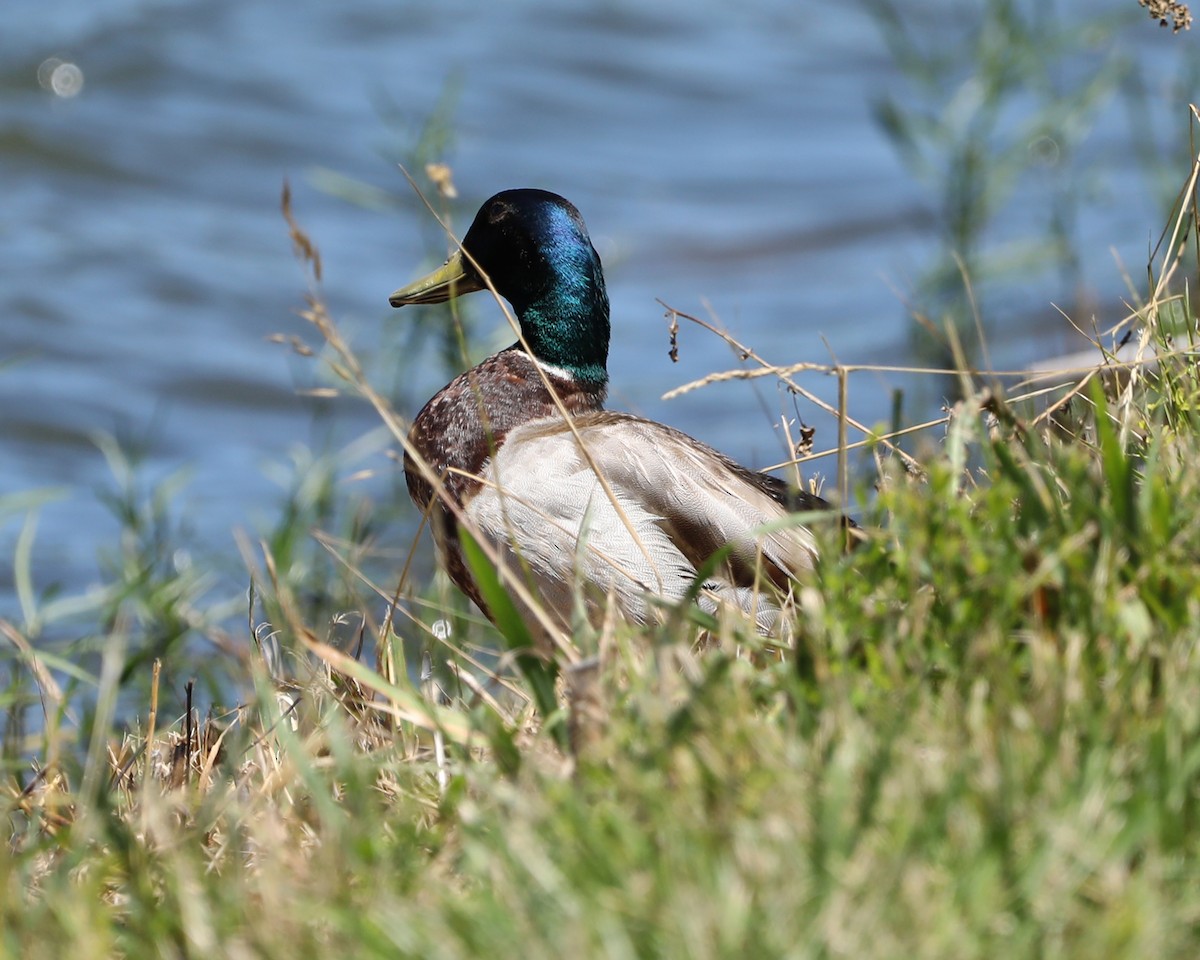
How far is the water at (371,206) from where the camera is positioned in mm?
8508

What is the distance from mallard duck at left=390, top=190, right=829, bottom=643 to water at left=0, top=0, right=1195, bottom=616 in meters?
2.28

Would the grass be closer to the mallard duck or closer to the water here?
the mallard duck

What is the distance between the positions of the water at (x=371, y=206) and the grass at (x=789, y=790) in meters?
4.14

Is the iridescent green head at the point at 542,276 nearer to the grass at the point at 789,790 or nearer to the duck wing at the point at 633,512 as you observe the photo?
the duck wing at the point at 633,512

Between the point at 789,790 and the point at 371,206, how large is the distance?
235 inches

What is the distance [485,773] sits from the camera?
7.22 ft

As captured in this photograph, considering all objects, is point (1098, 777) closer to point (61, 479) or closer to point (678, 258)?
point (61, 479)

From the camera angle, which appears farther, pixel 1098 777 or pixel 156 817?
pixel 156 817

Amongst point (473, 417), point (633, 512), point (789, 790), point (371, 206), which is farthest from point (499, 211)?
point (371, 206)

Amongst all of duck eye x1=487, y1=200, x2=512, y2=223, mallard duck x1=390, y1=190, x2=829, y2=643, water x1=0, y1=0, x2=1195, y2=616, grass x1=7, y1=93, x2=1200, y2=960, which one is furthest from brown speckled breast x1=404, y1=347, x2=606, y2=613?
water x1=0, y1=0, x2=1195, y2=616

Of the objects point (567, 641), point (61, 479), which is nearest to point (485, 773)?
point (567, 641)

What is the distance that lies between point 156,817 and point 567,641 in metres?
0.66

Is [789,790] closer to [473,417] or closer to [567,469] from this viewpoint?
[567,469]

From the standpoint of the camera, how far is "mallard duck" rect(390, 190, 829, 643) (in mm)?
3574
